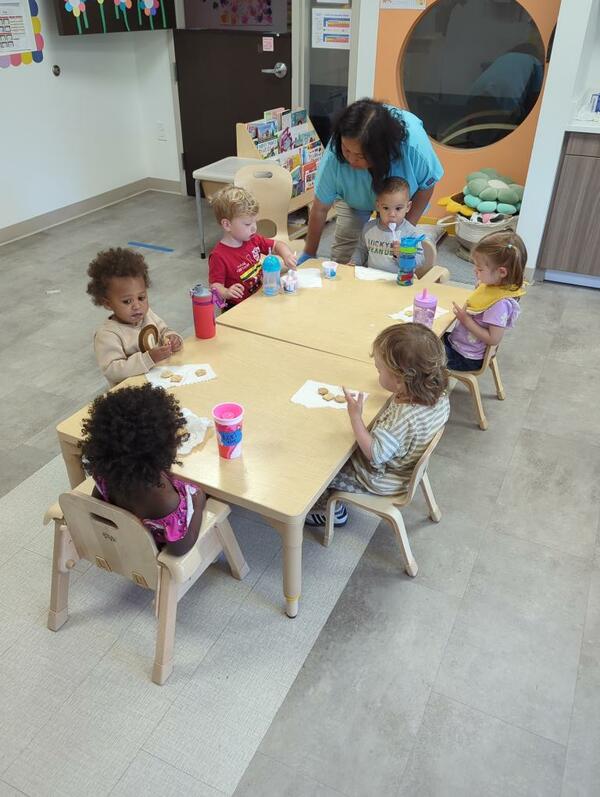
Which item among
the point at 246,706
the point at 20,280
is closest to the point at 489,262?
the point at 246,706

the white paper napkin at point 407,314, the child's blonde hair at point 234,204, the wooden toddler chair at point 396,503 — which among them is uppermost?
the child's blonde hair at point 234,204

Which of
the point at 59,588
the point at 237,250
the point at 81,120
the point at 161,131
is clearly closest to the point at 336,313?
the point at 237,250

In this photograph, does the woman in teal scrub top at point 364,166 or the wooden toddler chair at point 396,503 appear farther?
the woman in teal scrub top at point 364,166

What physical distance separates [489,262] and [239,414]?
4.35 feet

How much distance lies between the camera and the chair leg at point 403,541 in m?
1.87

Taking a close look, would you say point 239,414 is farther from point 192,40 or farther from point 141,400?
point 192,40

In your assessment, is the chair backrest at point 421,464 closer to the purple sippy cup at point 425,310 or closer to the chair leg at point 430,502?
the chair leg at point 430,502

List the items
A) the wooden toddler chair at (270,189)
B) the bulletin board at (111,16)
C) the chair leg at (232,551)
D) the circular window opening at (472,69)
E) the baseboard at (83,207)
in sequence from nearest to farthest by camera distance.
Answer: the chair leg at (232,551) → the wooden toddler chair at (270,189) → the circular window opening at (472,69) → the bulletin board at (111,16) → the baseboard at (83,207)

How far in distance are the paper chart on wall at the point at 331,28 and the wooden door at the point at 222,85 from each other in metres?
0.23

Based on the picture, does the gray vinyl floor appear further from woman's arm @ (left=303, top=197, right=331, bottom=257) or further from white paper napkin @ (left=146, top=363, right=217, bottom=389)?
woman's arm @ (left=303, top=197, right=331, bottom=257)

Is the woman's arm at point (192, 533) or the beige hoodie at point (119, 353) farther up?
the beige hoodie at point (119, 353)

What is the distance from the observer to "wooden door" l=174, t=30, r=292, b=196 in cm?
498

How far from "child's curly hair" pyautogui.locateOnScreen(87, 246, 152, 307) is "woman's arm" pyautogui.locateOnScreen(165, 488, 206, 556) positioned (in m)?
0.85

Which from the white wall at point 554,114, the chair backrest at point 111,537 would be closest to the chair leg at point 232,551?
the chair backrest at point 111,537
